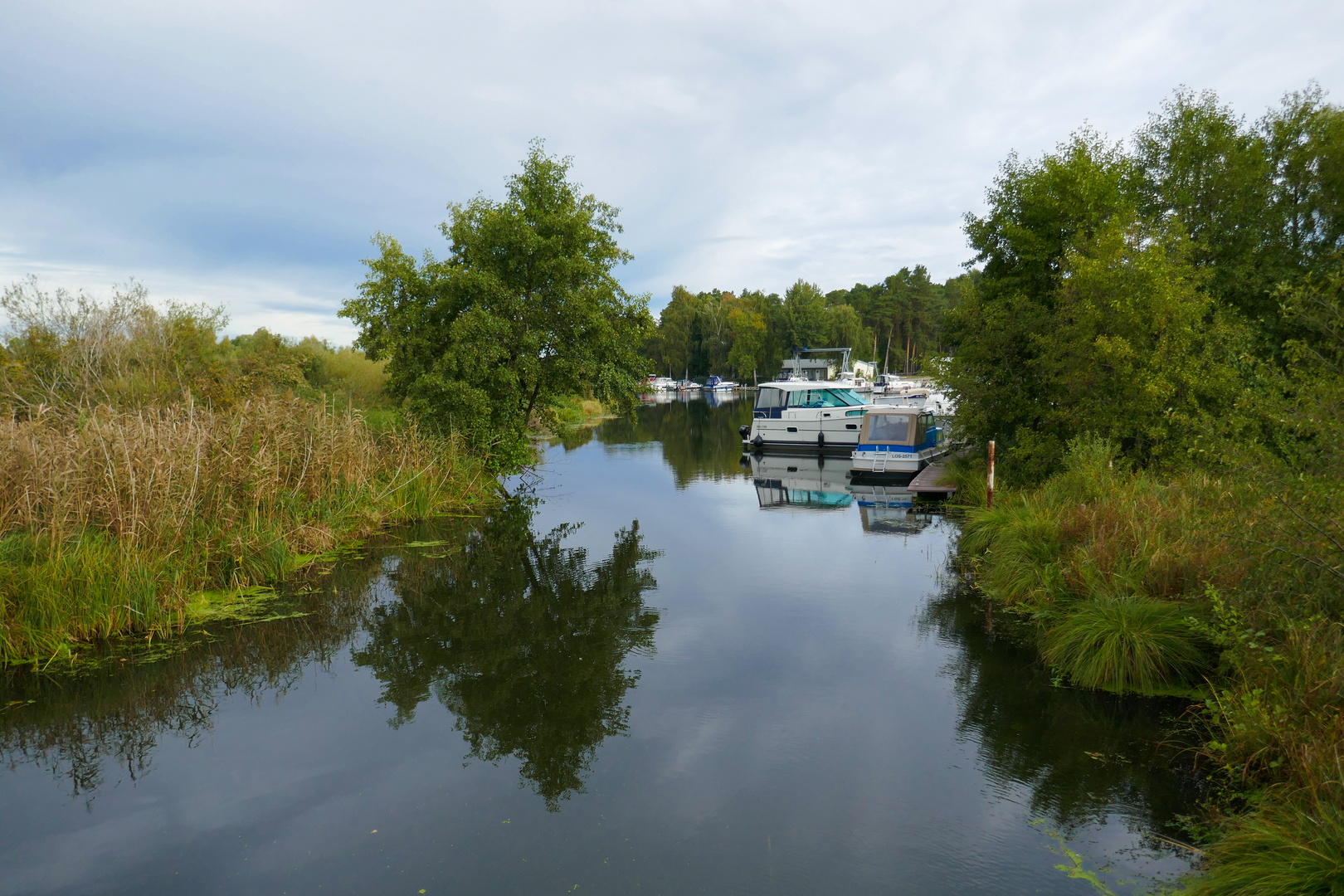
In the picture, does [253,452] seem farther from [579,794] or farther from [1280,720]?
[1280,720]

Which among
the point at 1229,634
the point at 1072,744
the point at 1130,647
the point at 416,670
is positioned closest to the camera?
the point at 1229,634

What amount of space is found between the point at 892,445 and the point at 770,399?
8331 millimetres

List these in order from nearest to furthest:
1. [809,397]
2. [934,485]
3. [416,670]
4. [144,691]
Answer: [144,691] < [416,670] < [934,485] < [809,397]

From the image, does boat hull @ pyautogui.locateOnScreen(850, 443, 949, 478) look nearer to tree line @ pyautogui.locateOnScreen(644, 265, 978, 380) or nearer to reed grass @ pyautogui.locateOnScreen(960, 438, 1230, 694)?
reed grass @ pyautogui.locateOnScreen(960, 438, 1230, 694)

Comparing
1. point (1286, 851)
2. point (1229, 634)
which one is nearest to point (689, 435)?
point (1229, 634)

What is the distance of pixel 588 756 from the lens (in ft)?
19.4

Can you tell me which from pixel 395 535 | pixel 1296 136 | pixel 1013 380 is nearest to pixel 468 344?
pixel 395 535

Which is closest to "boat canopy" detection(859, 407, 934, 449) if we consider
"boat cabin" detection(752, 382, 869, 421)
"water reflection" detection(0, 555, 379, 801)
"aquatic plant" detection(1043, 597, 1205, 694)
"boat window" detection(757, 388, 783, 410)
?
"boat cabin" detection(752, 382, 869, 421)

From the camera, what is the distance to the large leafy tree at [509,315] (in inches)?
685

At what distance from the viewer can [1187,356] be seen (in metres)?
11.8

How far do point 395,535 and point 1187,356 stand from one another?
14120mm

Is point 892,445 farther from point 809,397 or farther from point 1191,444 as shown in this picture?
point 1191,444

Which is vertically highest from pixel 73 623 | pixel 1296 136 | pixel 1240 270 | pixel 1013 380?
pixel 1296 136

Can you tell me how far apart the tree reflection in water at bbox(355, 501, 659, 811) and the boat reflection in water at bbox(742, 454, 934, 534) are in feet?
18.2
